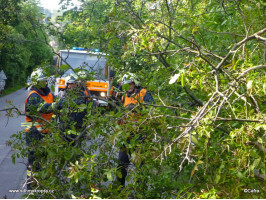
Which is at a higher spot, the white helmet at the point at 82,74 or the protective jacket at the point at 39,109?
the white helmet at the point at 82,74

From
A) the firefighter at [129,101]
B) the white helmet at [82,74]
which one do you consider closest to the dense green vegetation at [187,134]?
the firefighter at [129,101]

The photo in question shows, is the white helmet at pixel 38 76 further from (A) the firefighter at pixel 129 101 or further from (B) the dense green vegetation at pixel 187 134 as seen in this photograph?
(A) the firefighter at pixel 129 101

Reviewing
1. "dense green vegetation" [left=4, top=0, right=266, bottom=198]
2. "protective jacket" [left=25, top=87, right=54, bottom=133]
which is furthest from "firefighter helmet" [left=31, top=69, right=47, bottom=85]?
Result: "dense green vegetation" [left=4, top=0, right=266, bottom=198]

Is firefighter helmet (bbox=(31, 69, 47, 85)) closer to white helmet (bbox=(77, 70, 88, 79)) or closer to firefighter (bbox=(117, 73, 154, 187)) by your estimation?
white helmet (bbox=(77, 70, 88, 79))

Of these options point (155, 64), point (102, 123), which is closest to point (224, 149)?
point (102, 123)

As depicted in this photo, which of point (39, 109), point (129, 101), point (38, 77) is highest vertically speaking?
point (38, 77)

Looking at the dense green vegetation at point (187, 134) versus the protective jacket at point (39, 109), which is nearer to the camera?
the dense green vegetation at point (187, 134)

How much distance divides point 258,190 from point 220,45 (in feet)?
8.13

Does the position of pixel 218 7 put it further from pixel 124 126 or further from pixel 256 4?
pixel 124 126

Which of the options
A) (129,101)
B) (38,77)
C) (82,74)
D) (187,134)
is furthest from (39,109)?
(187,134)

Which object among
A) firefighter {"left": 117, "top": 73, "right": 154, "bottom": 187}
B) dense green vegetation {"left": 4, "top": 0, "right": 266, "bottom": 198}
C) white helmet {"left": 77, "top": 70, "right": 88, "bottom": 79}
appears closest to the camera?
dense green vegetation {"left": 4, "top": 0, "right": 266, "bottom": 198}

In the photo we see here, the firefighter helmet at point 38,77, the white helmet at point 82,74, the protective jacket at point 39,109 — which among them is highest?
the white helmet at point 82,74

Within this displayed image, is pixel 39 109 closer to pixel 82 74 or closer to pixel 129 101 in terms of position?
pixel 82 74

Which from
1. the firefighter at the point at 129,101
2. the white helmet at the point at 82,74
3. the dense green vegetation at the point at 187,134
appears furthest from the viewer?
the white helmet at the point at 82,74
